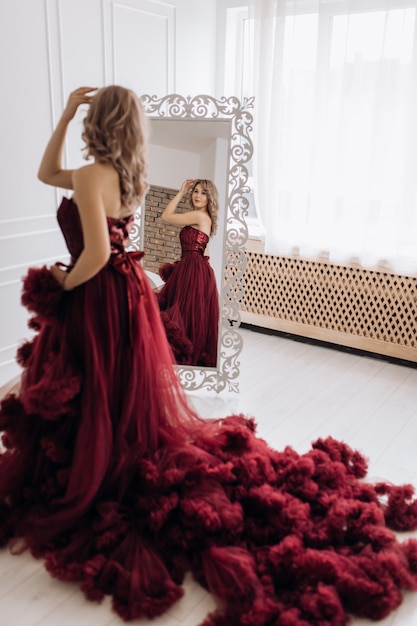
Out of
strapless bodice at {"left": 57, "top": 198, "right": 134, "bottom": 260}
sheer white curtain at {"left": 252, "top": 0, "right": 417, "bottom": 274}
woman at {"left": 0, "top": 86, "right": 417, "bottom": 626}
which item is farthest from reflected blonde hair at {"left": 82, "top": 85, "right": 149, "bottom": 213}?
sheer white curtain at {"left": 252, "top": 0, "right": 417, "bottom": 274}

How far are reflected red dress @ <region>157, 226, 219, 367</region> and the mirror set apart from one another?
40mm

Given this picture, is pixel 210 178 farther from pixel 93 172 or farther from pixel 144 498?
pixel 144 498

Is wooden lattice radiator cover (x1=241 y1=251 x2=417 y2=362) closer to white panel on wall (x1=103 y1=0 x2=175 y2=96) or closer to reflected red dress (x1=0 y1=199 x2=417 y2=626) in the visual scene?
white panel on wall (x1=103 y1=0 x2=175 y2=96)

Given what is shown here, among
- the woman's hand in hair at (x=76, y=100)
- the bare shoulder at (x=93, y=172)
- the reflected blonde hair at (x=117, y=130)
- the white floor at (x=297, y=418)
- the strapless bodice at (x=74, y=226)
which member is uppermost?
→ the woman's hand in hair at (x=76, y=100)

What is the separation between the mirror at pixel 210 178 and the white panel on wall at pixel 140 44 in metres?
0.74

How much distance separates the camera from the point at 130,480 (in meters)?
2.14

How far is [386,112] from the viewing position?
3.55 meters

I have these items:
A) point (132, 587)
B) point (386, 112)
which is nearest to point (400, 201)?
point (386, 112)

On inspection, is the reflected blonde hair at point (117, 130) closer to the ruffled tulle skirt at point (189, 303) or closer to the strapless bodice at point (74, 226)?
the strapless bodice at point (74, 226)

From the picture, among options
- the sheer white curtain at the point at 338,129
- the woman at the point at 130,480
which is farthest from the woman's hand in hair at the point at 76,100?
the sheer white curtain at the point at 338,129

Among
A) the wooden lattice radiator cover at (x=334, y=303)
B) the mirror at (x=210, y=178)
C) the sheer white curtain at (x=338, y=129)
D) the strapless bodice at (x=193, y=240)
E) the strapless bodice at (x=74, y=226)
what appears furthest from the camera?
the wooden lattice radiator cover at (x=334, y=303)

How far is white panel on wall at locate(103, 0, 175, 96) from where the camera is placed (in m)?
3.60

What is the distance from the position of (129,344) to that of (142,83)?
2.35 m

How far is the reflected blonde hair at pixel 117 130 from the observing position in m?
1.97
